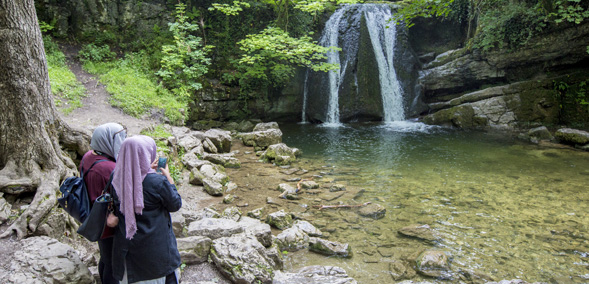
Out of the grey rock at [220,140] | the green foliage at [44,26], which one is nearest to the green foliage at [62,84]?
the green foliage at [44,26]

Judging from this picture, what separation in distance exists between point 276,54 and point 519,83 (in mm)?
10958

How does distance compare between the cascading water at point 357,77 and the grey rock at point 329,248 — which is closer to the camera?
the grey rock at point 329,248

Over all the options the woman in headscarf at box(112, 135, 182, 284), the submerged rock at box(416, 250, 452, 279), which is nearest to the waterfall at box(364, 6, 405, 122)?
the submerged rock at box(416, 250, 452, 279)

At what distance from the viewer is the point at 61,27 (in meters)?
12.2

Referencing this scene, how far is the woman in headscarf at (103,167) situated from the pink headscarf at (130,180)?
1.21 feet

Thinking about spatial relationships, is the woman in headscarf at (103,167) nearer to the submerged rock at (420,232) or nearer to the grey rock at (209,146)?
the submerged rock at (420,232)

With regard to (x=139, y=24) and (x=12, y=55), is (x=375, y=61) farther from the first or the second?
(x=12, y=55)

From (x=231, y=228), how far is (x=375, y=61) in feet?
47.3

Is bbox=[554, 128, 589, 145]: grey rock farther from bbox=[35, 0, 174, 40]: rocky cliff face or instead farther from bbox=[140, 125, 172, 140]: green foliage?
bbox=[35, 0, 174, 40]: rocky cliff face

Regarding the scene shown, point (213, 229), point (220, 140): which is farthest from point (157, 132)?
point (213, 229)

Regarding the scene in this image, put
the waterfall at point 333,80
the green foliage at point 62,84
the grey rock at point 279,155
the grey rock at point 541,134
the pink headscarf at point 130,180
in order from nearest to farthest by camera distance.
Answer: the pink headscarf at point 130,180 → the green foliage at point 62,84 → the grey rock at point 279,155 → the grey rock at point 541,134 → the waterfall at point 333,80

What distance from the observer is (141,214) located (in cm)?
226

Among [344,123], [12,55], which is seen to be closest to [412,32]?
[344,123]

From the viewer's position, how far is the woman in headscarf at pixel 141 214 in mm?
2207
